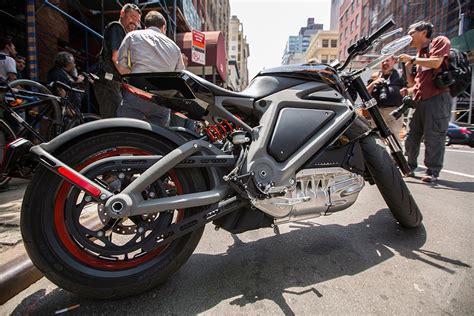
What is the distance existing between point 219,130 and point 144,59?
135 cm

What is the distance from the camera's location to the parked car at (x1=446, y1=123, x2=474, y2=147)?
13367mm

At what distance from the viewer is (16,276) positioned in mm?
1471

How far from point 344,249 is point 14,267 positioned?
2.07m

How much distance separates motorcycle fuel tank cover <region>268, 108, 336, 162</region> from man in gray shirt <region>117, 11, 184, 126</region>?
146 cm

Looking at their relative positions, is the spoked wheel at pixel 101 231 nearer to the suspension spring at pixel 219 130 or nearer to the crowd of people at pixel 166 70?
the suspension spring at pixel 219 130

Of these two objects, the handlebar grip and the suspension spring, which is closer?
the suspension spring

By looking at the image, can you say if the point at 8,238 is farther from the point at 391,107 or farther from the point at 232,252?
the point at 391,107

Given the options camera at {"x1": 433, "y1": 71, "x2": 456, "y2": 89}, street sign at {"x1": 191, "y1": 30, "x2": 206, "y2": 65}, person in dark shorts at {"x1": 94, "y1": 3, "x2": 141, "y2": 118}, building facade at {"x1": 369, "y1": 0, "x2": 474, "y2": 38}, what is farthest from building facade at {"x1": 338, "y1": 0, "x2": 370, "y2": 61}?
person in dark shorts at {"x1": 94, "y1": 3, "x2": 141, "y2": 118}

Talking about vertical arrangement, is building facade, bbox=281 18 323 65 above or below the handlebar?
above

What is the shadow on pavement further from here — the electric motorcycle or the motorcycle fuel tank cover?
the motorcycle fuel tank cover

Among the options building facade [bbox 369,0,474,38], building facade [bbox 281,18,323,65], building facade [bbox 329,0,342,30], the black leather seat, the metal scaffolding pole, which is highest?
building facade [bbox 281,18,323,65]

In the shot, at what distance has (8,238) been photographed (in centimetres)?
184

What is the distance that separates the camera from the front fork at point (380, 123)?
6.83 ft

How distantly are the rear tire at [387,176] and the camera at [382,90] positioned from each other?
2.33 meters
